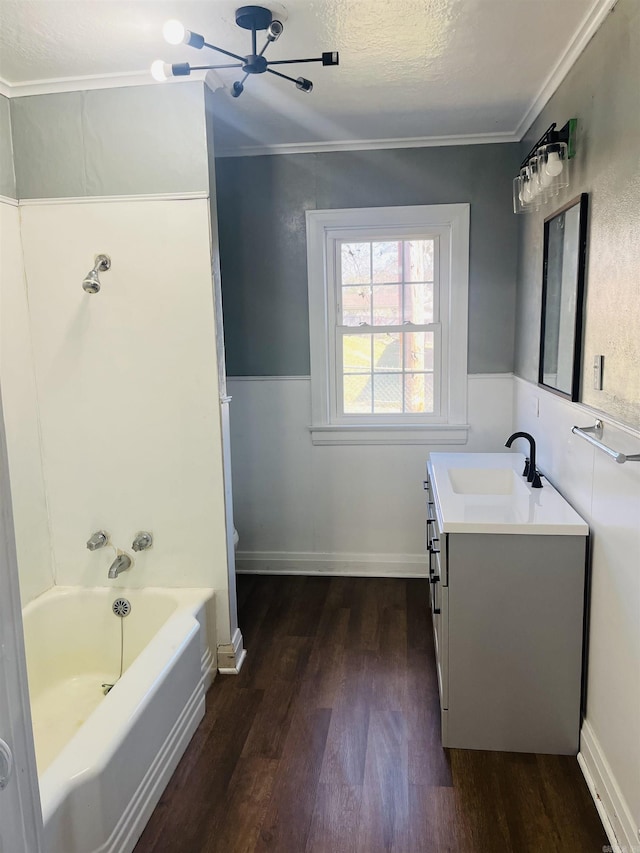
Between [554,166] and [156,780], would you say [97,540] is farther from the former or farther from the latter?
[554,166]

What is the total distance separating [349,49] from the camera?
7.06ft

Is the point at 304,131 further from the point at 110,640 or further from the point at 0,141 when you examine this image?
the point at 110,640

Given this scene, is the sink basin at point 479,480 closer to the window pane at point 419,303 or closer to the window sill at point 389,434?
the window sill at point 389,434

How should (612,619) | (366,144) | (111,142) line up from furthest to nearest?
(366,144) < (111,142) < (612,619)

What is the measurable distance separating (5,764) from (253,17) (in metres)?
2.09

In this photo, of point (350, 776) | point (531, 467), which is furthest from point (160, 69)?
point (350, 776)

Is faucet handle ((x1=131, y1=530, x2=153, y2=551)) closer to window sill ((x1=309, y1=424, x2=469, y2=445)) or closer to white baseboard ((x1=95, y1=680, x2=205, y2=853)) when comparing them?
white baseboard ((x1=95, y1=680, x2=205, y2=853))

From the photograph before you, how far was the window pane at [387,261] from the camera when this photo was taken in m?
3.42

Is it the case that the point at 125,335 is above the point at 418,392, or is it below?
above

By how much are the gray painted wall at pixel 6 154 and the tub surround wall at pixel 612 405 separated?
7.31ft

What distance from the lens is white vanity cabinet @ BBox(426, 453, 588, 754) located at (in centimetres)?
199

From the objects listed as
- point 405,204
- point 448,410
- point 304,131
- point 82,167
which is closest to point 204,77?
point 82,167

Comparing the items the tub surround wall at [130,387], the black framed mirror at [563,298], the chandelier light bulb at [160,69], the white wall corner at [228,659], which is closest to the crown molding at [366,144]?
the black framed mirror at [563,298]

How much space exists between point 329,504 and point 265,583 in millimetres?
622
